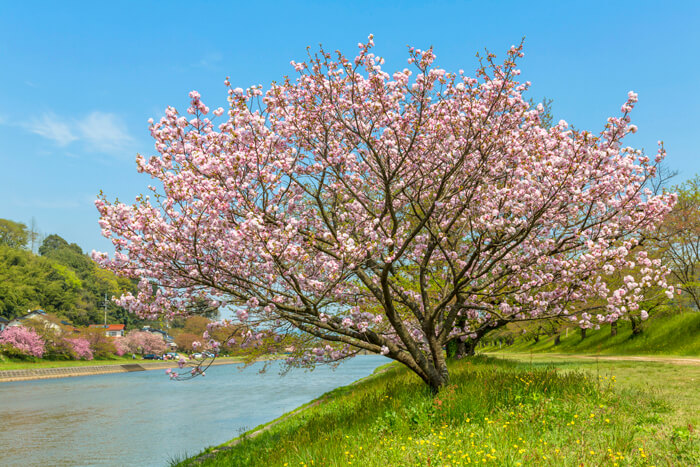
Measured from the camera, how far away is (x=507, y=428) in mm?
7438

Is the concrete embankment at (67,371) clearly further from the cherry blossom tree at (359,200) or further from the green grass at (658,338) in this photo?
the cherry blossom tree at (359,200)

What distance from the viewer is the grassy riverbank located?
613 centimetres

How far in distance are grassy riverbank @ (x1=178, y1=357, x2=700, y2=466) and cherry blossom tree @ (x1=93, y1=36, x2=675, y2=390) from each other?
4.94ft

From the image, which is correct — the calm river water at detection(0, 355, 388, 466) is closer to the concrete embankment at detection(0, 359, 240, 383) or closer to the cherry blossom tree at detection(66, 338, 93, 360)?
the concrete embankment at detection(0, 359, 240, 383)

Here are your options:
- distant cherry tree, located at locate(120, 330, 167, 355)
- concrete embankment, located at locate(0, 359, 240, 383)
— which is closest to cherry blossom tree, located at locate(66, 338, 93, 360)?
concrete embankment, located at locate(0, 359, 240, 383)

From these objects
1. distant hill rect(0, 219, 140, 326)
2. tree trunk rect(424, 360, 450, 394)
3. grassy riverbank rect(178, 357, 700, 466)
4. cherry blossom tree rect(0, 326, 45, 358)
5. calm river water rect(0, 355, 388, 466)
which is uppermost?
distant hill rect(0, 219, 140, 326)

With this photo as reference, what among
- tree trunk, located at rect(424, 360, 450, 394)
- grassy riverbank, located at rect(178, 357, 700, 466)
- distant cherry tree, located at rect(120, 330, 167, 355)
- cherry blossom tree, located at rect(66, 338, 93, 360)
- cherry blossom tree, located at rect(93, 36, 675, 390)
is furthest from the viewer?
distant cherry tree, located at rect(120, 330, 167, 355)

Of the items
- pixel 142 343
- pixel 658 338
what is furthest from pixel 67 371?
pixel 658 338

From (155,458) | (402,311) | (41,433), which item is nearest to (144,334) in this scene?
(41,433)

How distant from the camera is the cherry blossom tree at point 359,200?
8.24m

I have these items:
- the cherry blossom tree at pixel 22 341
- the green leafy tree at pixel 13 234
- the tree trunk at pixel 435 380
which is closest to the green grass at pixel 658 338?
the tree trunk at pixel 435 380

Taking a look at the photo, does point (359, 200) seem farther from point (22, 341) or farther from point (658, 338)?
Answer: point (22, 341)

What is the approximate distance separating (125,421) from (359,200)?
22.4 metres

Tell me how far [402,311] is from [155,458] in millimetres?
10645
